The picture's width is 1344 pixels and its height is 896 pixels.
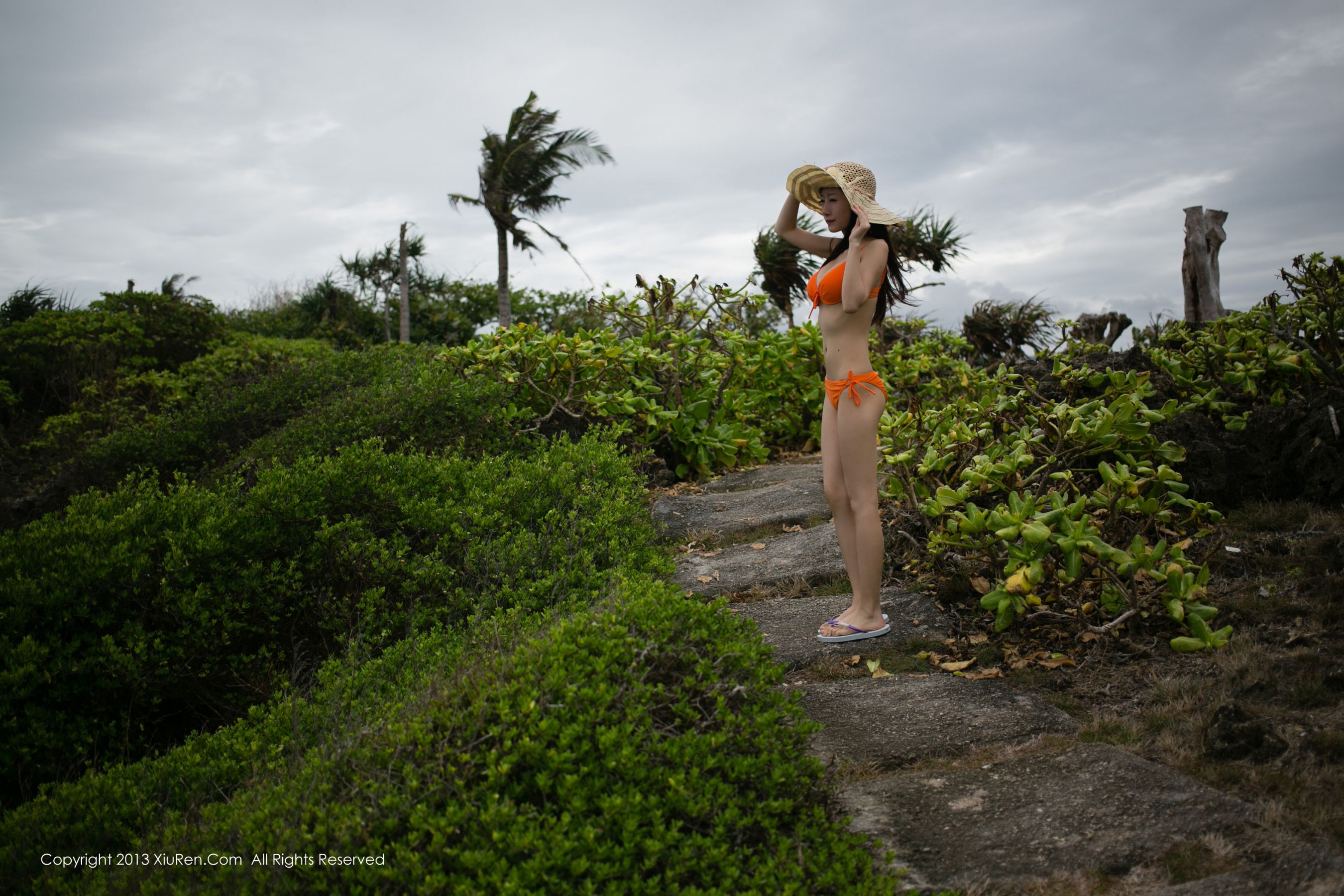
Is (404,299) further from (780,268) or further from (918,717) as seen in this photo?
(918,717)

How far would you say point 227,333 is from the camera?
12492 millimetres

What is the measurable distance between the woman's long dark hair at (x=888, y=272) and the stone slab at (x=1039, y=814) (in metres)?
1.86

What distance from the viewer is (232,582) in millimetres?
3486

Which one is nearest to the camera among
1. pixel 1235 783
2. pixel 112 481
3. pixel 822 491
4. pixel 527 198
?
pixel 1235 783

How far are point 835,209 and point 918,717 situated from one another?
202cm

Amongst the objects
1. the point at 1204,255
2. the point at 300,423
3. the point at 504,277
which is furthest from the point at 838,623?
the point at 504,277

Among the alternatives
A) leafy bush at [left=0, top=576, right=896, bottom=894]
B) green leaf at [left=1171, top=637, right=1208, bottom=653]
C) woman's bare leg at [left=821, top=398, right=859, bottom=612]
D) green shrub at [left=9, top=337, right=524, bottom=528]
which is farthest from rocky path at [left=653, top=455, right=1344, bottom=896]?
green shrub at [left=9, top=337, right=524, bottom=528]

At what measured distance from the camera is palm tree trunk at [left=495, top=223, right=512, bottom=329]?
23266 mm

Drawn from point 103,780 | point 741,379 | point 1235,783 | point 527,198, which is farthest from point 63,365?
point 527,198

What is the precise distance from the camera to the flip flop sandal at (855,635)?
3.35 m

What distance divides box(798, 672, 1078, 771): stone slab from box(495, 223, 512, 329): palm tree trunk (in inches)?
826

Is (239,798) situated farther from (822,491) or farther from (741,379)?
(741,379)

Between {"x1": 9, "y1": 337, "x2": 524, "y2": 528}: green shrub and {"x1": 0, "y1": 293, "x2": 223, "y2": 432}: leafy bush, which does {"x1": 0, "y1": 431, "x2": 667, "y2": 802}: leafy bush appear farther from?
{"x1": 0, "y1": 293, "x2": 223, "y2": 432}: leafy bush

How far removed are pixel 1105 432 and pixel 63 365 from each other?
40.0 feet
